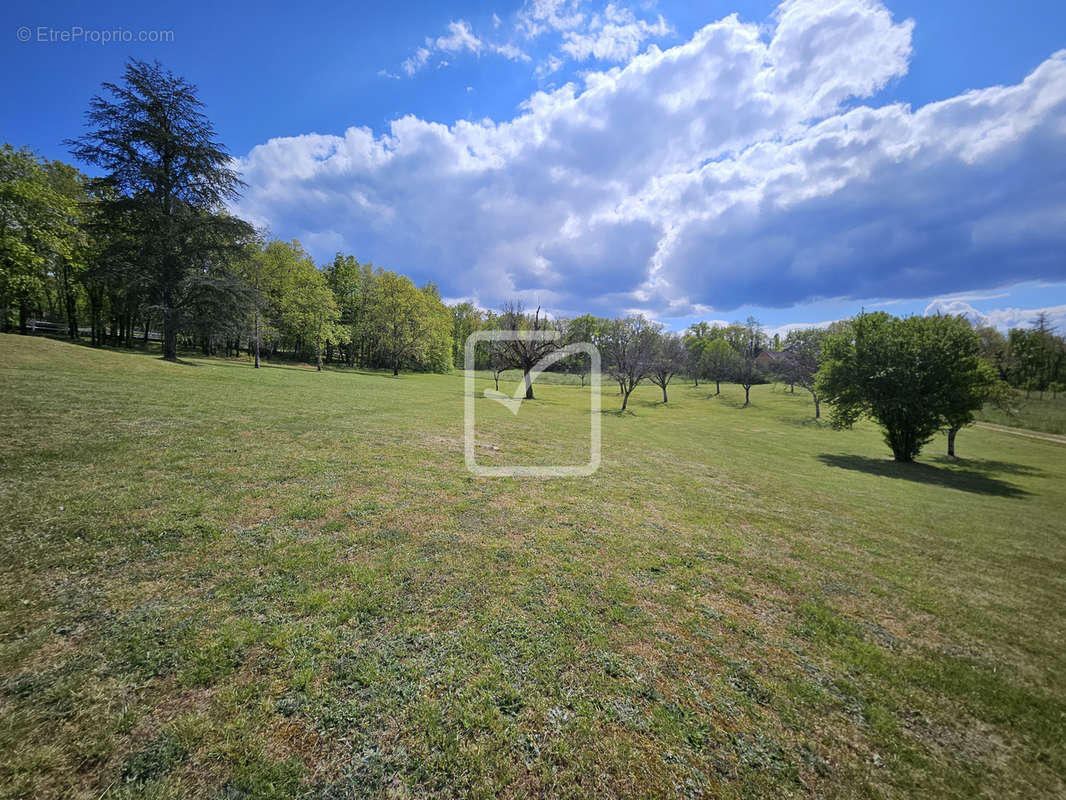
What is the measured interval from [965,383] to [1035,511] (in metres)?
10.2

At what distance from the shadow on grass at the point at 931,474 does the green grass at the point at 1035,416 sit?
2193cm

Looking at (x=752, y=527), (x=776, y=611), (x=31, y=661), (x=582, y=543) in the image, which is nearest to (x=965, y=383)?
(x=752, y=527)

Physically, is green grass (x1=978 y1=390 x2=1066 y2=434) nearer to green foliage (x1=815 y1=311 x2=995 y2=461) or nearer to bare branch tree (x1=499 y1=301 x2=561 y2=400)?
green foliage (x1=815 y1=311 x2=995 y2=461)

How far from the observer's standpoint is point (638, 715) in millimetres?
3262

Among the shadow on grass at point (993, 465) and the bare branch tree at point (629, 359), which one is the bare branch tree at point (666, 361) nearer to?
the bare branch tree at point (629, 359)

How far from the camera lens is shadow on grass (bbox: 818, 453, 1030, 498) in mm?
16312

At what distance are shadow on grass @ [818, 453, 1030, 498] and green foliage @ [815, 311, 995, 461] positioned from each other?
1.80 metres

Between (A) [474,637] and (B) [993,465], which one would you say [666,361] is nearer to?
(B) [993,465]

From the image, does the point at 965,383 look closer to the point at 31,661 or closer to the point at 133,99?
the point at 31,661

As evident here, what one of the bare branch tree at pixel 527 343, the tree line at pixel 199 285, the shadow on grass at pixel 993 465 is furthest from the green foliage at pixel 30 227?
the shadow on grass at pixel 993 465

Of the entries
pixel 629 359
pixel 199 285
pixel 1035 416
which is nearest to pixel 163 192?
pixel 199 285

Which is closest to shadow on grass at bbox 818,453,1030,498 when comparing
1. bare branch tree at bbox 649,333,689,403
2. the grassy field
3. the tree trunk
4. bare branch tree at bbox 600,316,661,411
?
the grassy field

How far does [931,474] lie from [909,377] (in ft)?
17.5

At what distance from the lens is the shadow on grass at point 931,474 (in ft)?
53.5
